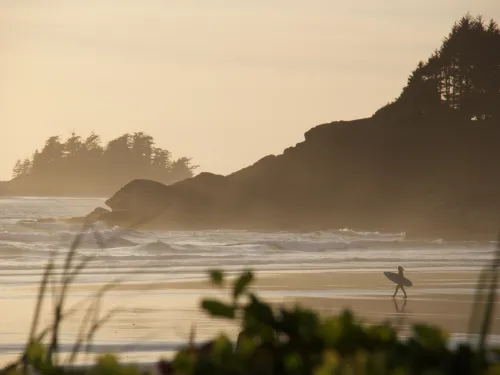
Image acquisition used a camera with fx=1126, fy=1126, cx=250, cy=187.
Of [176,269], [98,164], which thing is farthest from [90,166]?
[176,269]

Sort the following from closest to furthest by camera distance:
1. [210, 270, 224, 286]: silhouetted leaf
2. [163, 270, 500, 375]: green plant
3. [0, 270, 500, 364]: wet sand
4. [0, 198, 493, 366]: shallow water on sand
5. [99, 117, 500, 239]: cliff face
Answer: [163, 270, 500, 375]: green plant
[210, 270, 224, 286]: silhouetted leaf
[0, 270, 500, 364]: wet sand
[0, 198, 493, 366]: shallow water on sand
[99, 117, 500, 239]: cliff face

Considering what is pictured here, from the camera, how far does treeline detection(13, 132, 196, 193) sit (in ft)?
488

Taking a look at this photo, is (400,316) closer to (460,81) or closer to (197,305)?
(197,305)

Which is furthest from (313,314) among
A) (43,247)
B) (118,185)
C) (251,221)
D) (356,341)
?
(118,185)

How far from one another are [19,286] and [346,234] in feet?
121

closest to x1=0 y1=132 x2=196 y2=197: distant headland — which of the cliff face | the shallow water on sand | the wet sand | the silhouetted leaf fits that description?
the cliff face

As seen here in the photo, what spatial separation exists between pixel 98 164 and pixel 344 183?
83611 millimetres

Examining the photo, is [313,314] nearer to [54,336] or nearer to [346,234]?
[54,336]

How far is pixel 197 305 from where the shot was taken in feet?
53.6

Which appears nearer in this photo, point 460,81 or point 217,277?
point 217,277

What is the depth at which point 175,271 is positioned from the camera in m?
25.4

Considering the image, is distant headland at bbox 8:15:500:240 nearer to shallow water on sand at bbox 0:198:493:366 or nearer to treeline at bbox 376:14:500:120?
treeline at bbox 376:14:500:120

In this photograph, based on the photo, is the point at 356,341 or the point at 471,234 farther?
the point at 471,234

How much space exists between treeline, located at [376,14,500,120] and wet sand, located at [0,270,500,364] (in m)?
52.5
